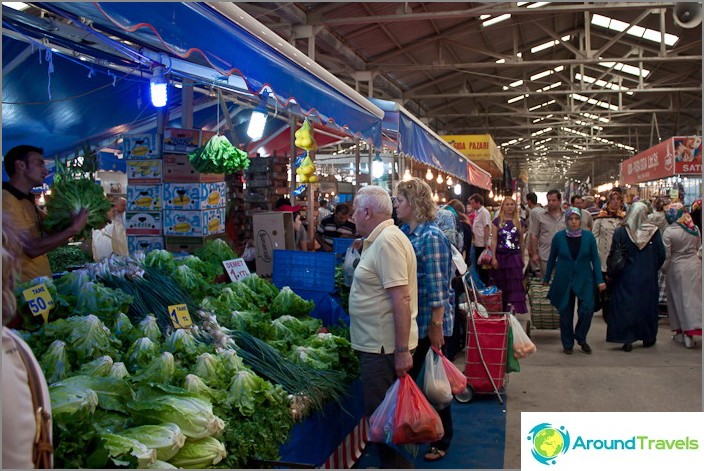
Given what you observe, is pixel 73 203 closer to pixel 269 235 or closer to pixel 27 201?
pixel 27 201

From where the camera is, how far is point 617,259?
7898 mm

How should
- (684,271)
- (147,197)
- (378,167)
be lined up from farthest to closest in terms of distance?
(378,167), (684,271), (147,197)

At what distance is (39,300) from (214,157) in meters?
2.40

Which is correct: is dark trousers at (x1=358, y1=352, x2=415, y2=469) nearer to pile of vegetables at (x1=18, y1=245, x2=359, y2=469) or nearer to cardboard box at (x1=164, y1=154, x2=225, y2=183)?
pile of vegetables at (x1=18, y1=245, x2=359, y2=469)

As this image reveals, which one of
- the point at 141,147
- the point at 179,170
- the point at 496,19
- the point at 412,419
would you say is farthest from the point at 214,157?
the point at 496,19

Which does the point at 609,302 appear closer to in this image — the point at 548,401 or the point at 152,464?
the point at 548,401

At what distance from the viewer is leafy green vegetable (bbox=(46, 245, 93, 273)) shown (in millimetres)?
4531

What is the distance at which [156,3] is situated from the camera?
2875 millimetres

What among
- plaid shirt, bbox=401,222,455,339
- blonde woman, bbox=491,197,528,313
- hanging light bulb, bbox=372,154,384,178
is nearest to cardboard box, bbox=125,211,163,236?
plaid shirt, bbox=401,222,455,339

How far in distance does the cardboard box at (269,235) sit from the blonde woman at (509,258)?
9.87 feet

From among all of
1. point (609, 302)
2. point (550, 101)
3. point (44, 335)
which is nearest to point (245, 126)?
point (609, 302)

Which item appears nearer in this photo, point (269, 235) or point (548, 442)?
point (548, 442)

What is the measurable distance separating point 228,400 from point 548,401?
147 inches

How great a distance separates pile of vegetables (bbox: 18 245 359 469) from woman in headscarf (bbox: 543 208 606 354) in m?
3.82
